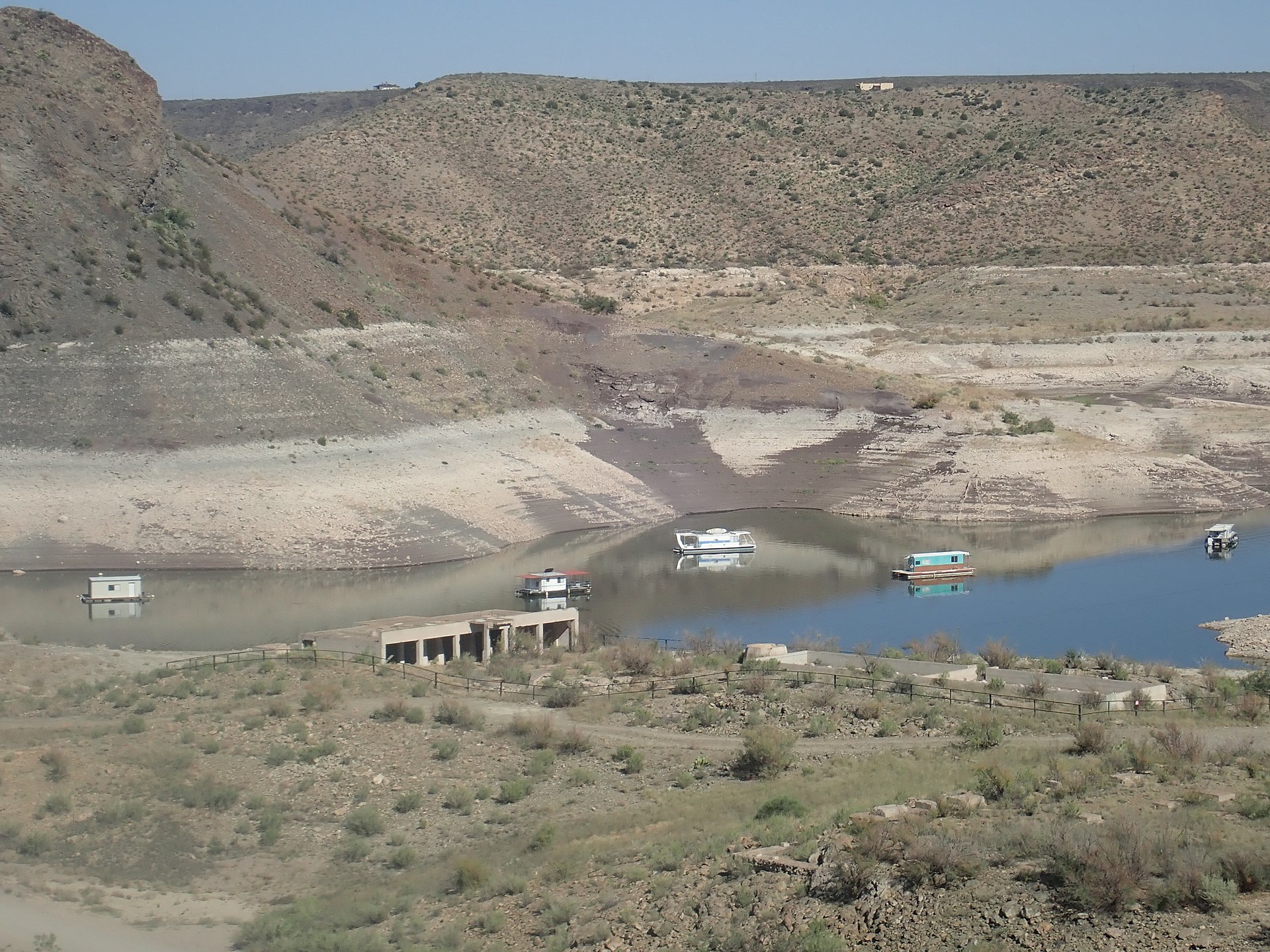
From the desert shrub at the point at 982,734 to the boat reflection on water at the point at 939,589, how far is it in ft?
76.6

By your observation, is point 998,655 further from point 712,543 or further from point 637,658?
point 712,543

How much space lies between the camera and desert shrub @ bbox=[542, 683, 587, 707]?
31484 millimetres

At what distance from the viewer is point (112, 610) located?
4612 cm

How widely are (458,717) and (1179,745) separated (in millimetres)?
11766

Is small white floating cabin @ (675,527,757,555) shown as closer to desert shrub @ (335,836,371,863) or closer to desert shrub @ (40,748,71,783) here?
desert shrub @ (40,748,71,783)

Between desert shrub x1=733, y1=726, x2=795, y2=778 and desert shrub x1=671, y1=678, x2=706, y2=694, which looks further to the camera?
desert shrub x1=671, y1=678, x2=706, y2=694

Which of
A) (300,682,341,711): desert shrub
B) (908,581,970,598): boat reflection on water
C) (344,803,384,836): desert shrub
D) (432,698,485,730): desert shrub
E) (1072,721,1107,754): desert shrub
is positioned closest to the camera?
(344,803,384,836): desert shrub

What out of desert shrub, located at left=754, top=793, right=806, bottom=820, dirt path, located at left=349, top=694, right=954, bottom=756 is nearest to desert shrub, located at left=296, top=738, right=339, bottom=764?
dirt path, located at left=349, top=694, right=954, bottom=756

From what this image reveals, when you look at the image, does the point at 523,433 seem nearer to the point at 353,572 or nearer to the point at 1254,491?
the point at 353,572

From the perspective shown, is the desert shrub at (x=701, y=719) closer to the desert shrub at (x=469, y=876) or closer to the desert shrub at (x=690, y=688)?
the desert shrub at (x=690, y=688)

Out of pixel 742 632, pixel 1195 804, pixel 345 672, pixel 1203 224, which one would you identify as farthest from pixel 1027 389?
pixel 1195 804

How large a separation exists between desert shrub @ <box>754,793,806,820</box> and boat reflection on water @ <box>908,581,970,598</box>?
29021 millimetres

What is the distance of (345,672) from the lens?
33375 millimetres

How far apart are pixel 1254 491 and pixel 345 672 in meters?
47.8
